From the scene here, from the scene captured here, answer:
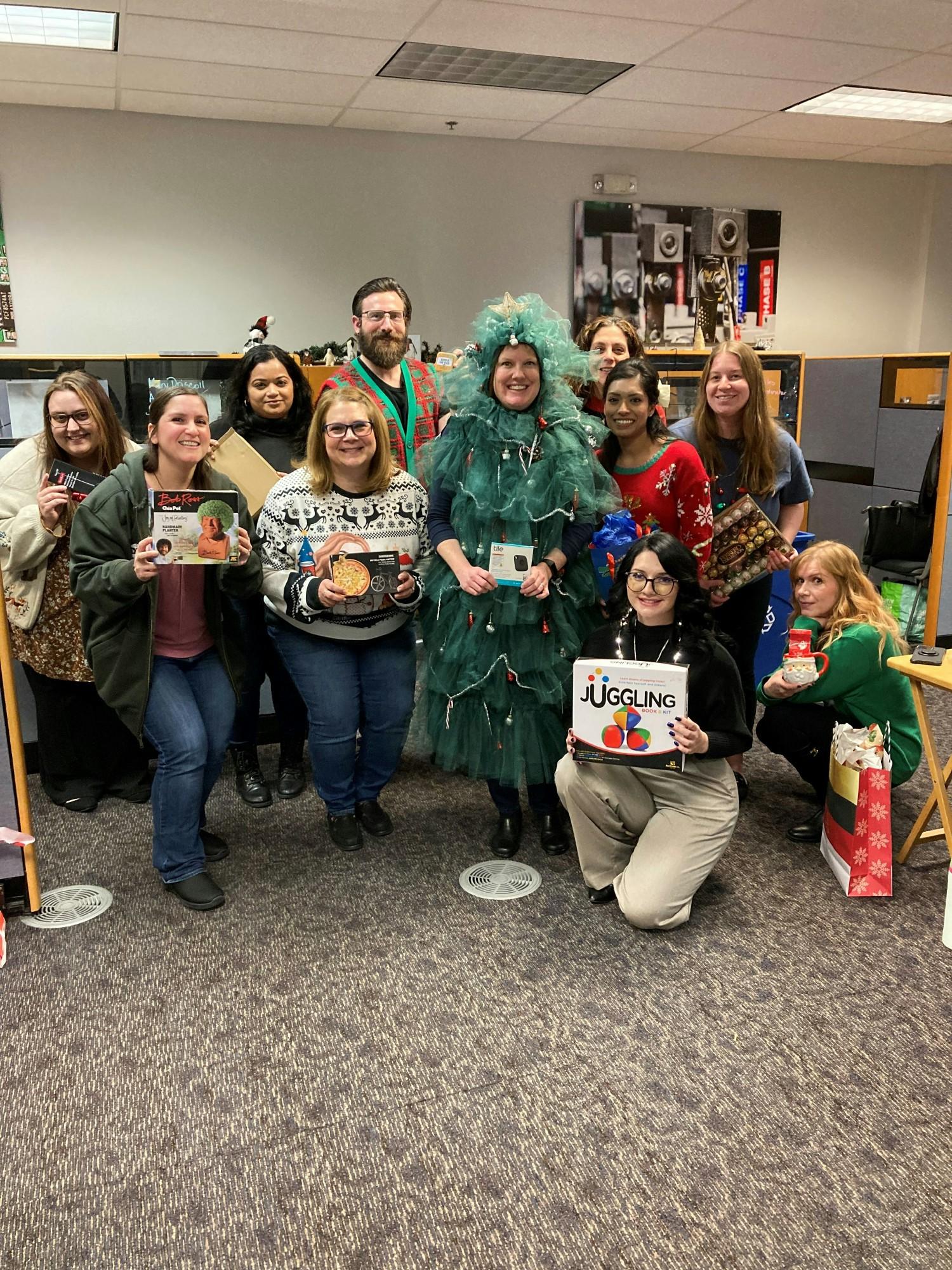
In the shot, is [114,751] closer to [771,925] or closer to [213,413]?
[213,413]

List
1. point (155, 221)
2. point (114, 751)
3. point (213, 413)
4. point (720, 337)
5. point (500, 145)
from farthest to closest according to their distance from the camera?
1. point (720, 337)
2. point (500, 145)
3. point (155, 221)
4. point (213, 413)
5. point (114, 751)

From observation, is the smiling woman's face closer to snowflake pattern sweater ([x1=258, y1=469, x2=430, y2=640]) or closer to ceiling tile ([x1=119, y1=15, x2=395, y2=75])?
snowflake pattern sweater ([x1=258, y1=469, x2=430, y2=640])

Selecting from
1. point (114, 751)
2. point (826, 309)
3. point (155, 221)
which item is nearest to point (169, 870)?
point (114, 751)

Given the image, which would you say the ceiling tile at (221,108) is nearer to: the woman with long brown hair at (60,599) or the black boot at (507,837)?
the woman with long brown hair at (60,599)

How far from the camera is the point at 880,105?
233 inches

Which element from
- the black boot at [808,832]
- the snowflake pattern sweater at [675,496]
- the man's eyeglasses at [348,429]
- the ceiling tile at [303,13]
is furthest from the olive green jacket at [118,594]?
the ceiling tile at [303,13]

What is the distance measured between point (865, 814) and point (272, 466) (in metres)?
2.07

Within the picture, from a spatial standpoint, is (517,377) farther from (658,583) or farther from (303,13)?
(303,13)

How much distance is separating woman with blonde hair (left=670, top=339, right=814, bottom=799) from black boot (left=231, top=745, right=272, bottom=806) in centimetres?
163

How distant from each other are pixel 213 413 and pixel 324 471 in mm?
A: 1547

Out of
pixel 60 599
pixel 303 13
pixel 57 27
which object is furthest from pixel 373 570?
pixel 57 27

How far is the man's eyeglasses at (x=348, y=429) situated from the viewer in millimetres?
2713

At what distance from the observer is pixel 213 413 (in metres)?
4.12

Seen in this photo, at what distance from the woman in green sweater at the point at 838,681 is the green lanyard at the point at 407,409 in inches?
49.8
